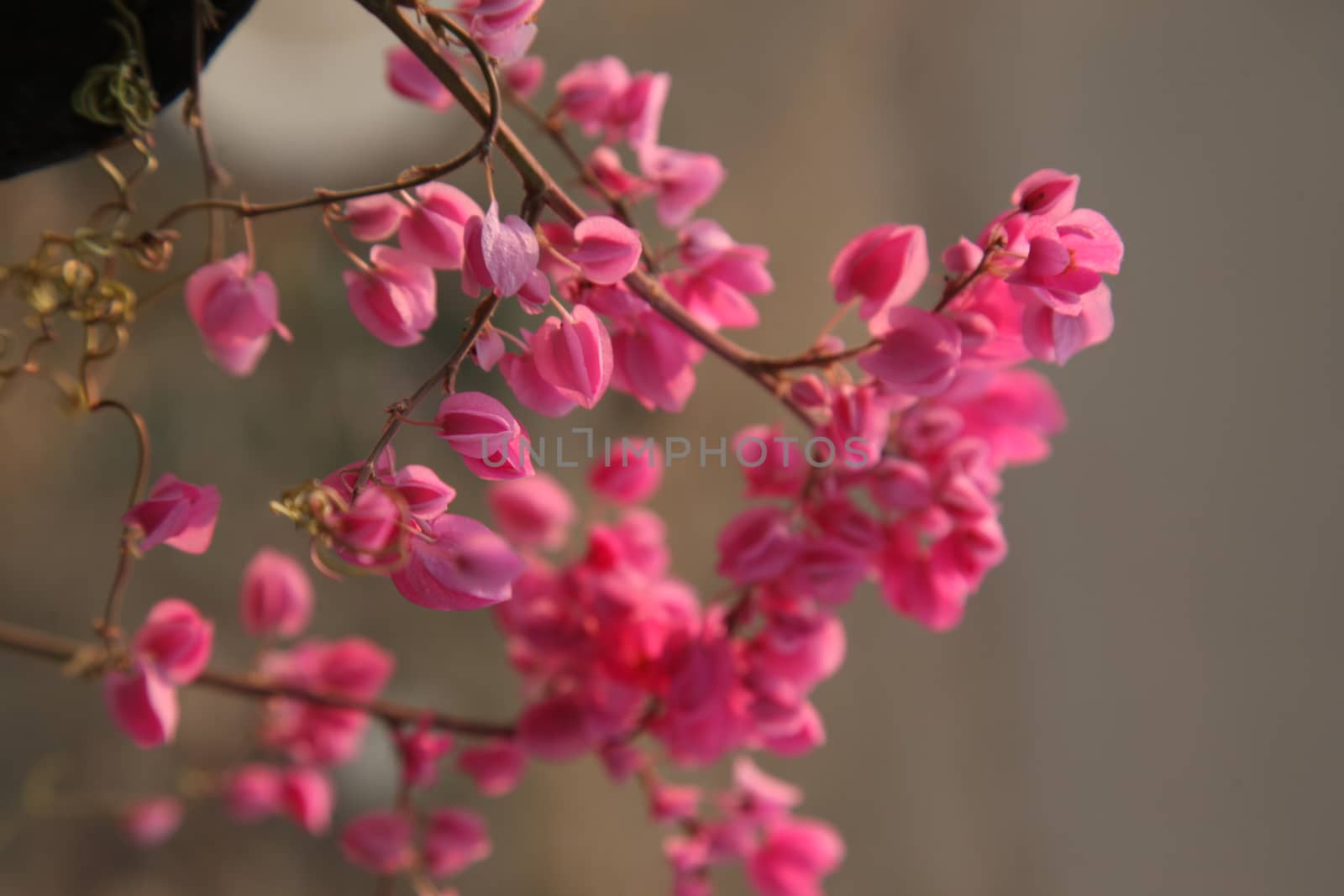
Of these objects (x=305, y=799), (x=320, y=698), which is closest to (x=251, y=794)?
Answer: (x=305, y=799)

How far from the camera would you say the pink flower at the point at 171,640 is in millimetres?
365

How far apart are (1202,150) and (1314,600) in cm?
46

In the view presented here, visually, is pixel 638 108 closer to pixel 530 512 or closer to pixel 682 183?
pixel 682 183

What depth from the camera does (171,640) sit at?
0.37 m

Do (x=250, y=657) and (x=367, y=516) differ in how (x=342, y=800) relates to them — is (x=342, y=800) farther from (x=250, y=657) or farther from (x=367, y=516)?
(x=367, y=516)

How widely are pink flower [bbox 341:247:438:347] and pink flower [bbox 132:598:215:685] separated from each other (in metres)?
0.15

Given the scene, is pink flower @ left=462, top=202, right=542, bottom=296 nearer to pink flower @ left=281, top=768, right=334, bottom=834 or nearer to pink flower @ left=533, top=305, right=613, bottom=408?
pink flower @ left=533, top=305, right=613, bottom=408

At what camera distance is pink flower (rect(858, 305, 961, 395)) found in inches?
11.5

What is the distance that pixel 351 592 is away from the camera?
3.51 ft

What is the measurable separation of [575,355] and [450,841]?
407mm

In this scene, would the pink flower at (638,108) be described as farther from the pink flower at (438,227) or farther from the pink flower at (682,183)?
the pink flower at (438,227)

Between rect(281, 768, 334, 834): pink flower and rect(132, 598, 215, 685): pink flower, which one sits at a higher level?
rect(132, 598, 215, 685): pink flower

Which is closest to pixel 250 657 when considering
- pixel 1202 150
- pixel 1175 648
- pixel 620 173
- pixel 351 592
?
pixel 351 592

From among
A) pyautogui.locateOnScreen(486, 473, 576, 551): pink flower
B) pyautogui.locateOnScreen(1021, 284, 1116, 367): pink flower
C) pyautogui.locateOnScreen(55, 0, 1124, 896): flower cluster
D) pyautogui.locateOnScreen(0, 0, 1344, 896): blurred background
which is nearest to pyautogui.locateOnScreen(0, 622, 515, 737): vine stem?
pyautogui.locateOnScreen(55, 0, 1124, 896): flower cluster
